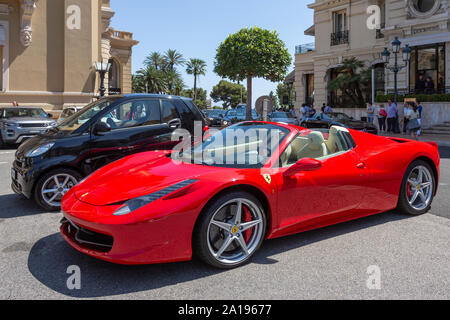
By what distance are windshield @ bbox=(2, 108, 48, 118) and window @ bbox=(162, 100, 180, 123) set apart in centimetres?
1059

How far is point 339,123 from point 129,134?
13.7 m

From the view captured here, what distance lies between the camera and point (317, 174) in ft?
13.1

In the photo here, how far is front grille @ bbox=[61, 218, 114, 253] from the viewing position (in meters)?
3.18

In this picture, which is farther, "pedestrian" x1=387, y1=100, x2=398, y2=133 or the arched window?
the arched window

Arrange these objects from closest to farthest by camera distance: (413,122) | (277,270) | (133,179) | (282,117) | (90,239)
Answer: (90,239) < (277,270) < (133,179) < (413,122) < (282,117)

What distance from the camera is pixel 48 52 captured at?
23.7 meters

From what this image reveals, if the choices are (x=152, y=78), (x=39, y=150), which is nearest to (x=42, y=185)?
(x=39, y=150)

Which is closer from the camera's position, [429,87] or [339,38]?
[429,87]

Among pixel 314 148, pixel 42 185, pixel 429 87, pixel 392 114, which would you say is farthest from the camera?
pixel 429 87

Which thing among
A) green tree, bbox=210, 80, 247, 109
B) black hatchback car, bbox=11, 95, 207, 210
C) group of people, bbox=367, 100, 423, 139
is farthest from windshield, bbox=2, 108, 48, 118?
green tree, bbox=210, 80, 247, 109

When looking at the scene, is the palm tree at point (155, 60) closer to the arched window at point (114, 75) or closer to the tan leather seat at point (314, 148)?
the arched window at point (114, 75)

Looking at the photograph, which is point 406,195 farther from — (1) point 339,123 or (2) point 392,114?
(2) point 392,114

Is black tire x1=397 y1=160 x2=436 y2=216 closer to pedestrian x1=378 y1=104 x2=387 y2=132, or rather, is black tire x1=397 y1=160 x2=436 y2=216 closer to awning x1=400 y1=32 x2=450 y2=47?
pedestrian x1=378 y1=104 x2=387 y2=132

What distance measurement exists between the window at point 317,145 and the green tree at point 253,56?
2618 cm
